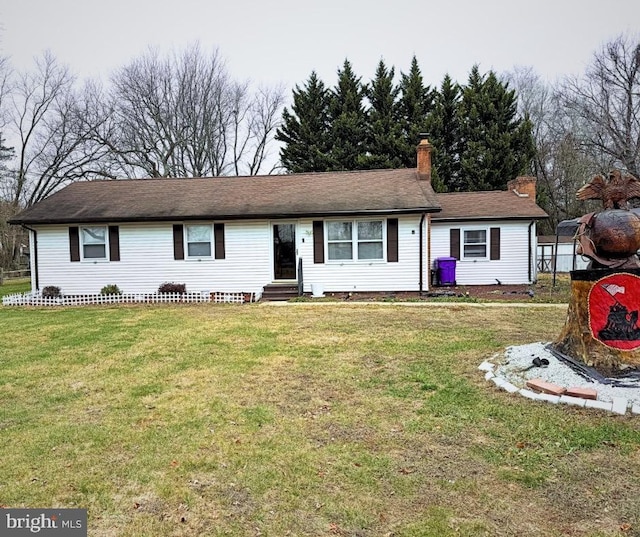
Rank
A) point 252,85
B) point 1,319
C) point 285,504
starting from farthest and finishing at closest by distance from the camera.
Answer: point 252,85 → point 1,319 → point 285,504

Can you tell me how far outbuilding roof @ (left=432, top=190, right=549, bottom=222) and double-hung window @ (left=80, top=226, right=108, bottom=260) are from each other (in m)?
11.0

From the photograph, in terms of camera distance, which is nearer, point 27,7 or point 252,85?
point 27,7

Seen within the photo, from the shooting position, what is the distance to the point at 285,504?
273 cm

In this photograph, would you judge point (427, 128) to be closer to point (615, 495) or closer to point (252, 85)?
point (252, 85)

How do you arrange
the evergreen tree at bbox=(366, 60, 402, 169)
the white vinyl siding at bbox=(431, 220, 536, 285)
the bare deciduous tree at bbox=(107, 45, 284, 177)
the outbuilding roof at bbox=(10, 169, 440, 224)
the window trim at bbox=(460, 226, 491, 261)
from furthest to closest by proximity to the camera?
the bare deciduous tree at bbox=(107, 45, 284, 177)
the evergreen tree at bbox=(366, 60, 402, 169)
the window trim at bbox=(460, 226, 491, 261)
the white vinyl siding at bbox=(431, 220, 536, 285)
the outbuilding roof at bbox=(10, 169, 440, 224)

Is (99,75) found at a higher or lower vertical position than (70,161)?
higher

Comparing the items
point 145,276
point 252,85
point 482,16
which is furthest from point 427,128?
point 145,276

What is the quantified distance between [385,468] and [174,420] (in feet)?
6.65

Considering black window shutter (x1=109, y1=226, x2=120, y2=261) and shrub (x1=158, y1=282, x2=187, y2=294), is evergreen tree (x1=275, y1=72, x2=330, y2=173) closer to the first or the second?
black window shutter (x1=109, y1=226, x2=120, y2=261)

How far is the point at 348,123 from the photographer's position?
27.9 metres

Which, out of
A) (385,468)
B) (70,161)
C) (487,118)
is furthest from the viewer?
(70,161)

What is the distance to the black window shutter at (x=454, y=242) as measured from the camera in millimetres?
15570

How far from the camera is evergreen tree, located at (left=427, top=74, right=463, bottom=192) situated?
87.7ft

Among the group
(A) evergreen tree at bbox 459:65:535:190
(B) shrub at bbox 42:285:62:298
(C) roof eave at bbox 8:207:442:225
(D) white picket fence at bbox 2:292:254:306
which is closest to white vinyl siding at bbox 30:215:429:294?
(B) shrub at bbox 42:285:62:298
